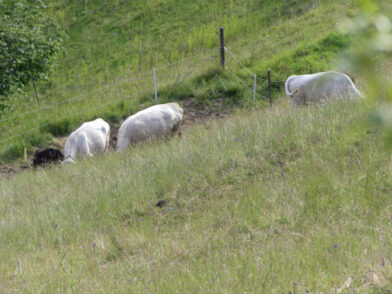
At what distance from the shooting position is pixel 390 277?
3203mm

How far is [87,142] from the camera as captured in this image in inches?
501

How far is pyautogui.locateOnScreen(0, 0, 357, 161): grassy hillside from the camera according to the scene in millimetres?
16594

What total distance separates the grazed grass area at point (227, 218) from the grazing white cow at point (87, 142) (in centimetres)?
314

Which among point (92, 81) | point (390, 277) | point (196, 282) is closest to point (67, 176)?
point (196, 282)

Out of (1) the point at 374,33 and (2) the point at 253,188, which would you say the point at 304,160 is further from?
(1) the point at 374,33

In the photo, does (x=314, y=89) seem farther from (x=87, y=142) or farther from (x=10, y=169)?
(x=10, y=169)

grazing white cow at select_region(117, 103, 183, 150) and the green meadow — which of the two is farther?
grazing white cow at select_region(117, 103, 183, 150)

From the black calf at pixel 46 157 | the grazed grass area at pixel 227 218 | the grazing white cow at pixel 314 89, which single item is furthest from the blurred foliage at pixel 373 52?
the black calf at pixel 46 157

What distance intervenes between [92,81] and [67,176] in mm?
13429

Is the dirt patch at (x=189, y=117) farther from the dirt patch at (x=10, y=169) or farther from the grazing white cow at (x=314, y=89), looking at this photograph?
the grazing white cow at (x=314, y=89)

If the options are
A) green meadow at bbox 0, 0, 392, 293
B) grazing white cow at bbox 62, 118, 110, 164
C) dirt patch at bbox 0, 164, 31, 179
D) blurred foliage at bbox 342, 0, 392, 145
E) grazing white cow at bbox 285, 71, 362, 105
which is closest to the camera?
blurred foliage at bbox 342, 0, 392, 145

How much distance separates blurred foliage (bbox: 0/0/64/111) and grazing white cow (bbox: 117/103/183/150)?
4435 millimetres

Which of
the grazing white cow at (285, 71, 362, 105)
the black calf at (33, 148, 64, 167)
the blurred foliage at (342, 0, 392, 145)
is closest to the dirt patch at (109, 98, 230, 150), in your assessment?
the black calf at (33, 148, 64, 167)

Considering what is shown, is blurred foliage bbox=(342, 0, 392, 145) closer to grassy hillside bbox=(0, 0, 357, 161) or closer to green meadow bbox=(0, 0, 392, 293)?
green meadow bbox=(0, 0, 392, 293)
